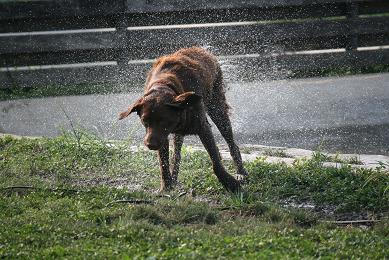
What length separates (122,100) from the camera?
38.4ft

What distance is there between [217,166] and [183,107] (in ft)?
2.38

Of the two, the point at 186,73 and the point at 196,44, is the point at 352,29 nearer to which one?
the point at 196,44

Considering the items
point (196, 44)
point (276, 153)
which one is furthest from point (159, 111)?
point (196, 44)

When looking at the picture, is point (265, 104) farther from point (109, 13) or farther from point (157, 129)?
point (157, 129)

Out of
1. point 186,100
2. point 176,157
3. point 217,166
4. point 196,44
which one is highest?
point 186,100

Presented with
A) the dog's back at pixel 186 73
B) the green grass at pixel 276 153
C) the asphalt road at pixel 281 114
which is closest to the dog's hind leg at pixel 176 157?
the dog's back at pixel 186 73

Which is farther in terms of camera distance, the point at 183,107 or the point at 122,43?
the point at 122,43

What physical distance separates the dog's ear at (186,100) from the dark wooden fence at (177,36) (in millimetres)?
6369

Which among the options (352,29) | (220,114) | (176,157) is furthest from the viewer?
(352,29)

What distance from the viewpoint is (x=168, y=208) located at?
6.13m

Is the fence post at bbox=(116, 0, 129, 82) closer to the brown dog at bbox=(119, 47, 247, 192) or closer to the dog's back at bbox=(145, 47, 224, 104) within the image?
the brown dog at bbox=(119, 47, 247, 192)

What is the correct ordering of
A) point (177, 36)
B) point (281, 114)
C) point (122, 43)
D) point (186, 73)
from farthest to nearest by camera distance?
1. point (177, 36)
2. point (122, 43)
3. point (281, 114)
4. point (186, 73)

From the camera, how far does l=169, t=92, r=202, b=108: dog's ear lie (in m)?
6.44

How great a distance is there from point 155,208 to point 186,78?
5.46 ft
